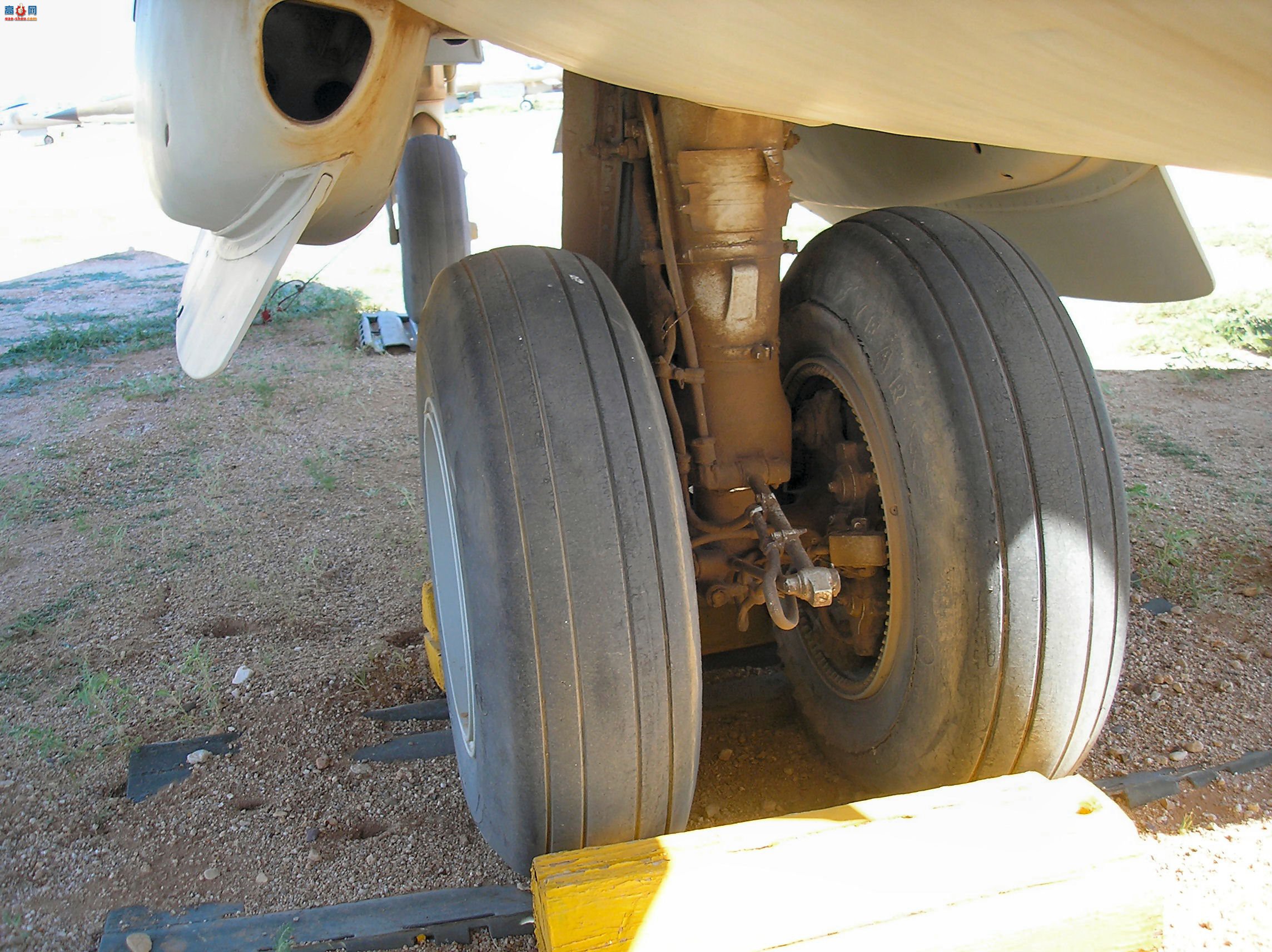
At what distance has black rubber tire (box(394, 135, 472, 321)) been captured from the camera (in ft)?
14.7

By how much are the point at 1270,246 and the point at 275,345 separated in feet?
23.7

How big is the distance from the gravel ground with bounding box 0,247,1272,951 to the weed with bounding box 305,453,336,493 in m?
0.01

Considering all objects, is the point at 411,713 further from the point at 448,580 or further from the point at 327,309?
the point at 327,309

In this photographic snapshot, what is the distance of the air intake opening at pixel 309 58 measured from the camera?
6.10ft

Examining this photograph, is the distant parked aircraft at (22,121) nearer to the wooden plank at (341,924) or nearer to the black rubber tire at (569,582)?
the wooden plank at (341,924)

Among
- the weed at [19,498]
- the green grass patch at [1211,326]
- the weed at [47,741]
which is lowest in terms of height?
the weed at [19,498]

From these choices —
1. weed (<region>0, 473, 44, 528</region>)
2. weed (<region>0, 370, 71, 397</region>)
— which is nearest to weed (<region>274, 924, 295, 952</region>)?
weed (<region>0, 473, 44, 528</region>)

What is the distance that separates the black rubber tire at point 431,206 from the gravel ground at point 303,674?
85 centimetres

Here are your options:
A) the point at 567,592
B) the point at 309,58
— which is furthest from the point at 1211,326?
the point at 567,592

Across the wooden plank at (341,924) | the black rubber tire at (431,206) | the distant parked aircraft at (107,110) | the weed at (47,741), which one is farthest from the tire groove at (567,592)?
the distant parked aircraft at (107,110)

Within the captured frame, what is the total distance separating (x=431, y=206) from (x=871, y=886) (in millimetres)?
3941

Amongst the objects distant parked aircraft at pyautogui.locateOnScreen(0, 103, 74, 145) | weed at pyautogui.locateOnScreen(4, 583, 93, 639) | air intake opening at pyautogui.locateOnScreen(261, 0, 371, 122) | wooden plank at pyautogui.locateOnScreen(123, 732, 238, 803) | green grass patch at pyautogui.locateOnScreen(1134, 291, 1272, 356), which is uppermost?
air intake opening at pyautogui.locateOnScreen(261, 0, 371, 122)

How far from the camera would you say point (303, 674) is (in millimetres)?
2369

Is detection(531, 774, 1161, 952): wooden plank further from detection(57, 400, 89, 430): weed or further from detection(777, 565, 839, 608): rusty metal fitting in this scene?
detection(57, 400, 89, 430): weed
